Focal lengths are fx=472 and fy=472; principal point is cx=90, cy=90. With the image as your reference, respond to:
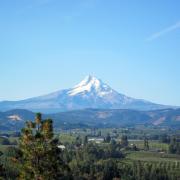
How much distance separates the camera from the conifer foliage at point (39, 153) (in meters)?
29.0

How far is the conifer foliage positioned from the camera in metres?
29.0

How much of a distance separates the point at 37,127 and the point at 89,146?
134 meters

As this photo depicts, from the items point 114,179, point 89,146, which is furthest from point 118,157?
point 114,179

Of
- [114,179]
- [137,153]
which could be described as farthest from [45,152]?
[137,153]

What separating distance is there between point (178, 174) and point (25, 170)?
318 feet

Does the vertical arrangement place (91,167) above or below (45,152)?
below

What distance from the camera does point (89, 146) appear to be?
533 ft

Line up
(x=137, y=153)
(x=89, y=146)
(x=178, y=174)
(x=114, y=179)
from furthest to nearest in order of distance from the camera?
(x=137, y=153)
(x=89, y=146)
(x=178, y=174)
(x=114, y=179)

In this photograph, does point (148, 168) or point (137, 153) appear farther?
point (137, 153)

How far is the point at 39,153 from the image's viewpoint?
2906cm

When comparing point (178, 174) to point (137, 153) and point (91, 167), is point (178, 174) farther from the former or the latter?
point (137, 153)

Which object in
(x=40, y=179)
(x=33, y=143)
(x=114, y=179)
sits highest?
(x=33, y=143)

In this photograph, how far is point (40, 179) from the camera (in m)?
28.9

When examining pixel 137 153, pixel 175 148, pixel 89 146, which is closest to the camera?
pixel 89 146
